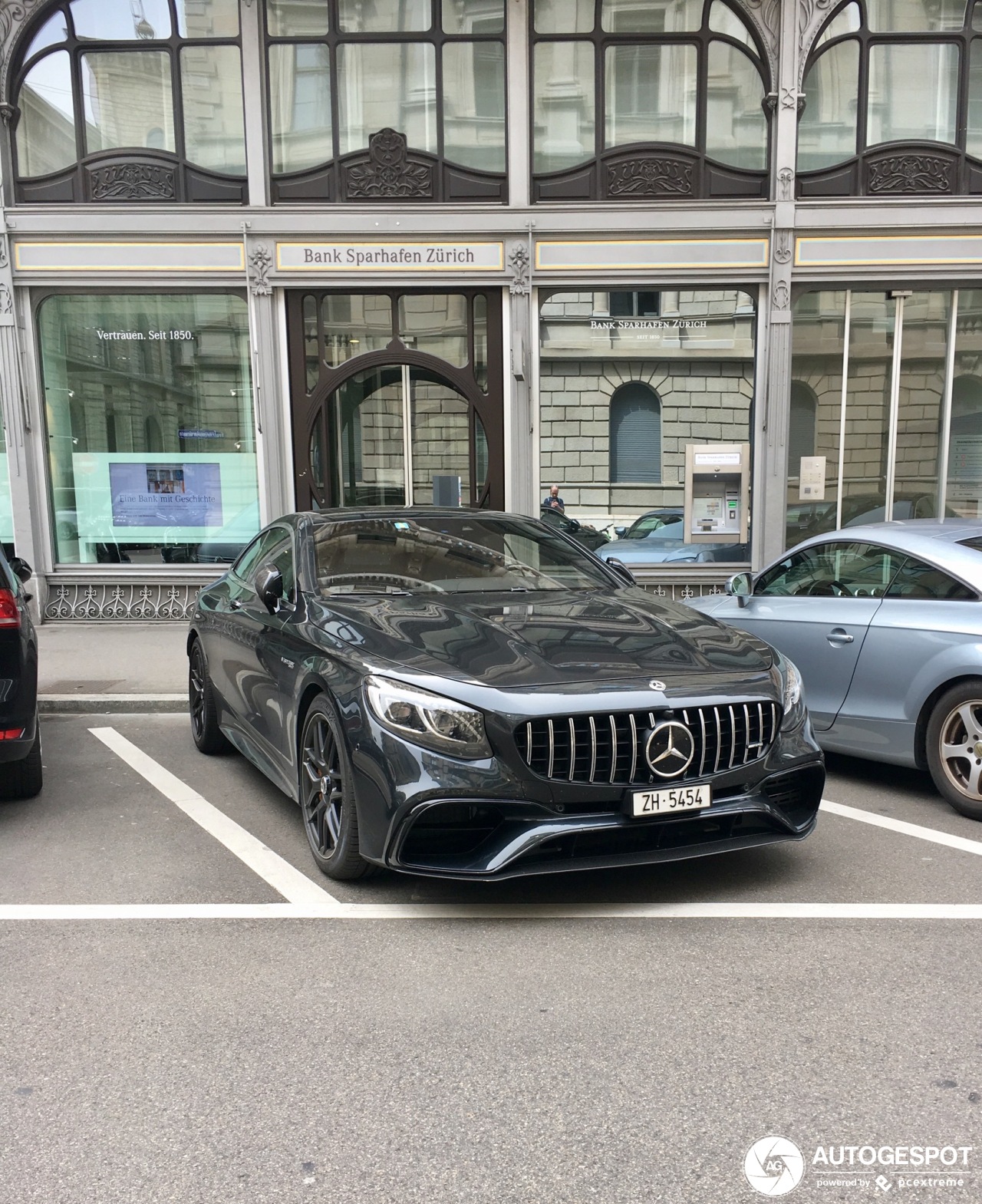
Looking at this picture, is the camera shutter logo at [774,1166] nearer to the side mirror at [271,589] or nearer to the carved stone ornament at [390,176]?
the side mirror at [271,589]

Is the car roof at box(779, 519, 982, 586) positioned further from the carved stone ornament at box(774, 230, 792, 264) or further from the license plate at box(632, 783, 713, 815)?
the carved stone ornament at box(774, 230, 792, 264)

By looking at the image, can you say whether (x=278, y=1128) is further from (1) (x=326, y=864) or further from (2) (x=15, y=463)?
(2) (x=15, y=463)

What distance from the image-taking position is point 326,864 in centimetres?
410

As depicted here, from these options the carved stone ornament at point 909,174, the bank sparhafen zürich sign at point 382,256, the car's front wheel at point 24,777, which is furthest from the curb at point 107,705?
the carved stone ornament at point 909,174

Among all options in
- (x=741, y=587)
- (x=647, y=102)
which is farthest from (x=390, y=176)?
(x=741, y=587)

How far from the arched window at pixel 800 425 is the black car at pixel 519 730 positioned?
7.72 m

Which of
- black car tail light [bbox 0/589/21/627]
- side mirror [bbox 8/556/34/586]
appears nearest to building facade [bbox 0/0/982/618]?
side mirror [bbox 8/556/34/586]

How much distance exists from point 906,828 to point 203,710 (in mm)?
4142

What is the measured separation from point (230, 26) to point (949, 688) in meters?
10.7

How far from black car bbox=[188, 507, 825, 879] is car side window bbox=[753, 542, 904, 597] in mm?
1434

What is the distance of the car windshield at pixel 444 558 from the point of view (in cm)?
486

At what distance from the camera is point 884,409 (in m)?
12.0

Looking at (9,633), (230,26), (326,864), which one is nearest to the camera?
(326,864)

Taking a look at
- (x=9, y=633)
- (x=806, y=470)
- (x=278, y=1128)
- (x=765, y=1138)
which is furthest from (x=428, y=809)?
(x=806, y=470)
